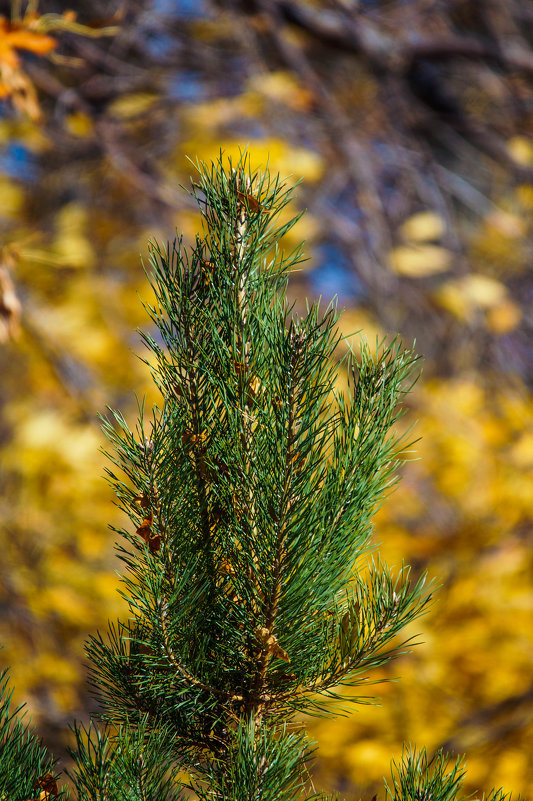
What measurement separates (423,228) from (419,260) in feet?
0.59

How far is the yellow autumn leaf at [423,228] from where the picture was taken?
1.96m

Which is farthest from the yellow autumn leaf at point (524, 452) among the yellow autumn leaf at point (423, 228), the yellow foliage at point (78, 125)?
the yellow foliage at point (78, 125)

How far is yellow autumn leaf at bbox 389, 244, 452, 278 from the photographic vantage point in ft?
6.06

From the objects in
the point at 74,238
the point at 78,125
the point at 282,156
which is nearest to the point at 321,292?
the point at 282,156

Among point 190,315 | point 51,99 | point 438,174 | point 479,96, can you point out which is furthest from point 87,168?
point 190,315

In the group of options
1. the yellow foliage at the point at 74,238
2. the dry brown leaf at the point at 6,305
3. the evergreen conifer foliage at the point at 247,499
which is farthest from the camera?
the yellow foliage at the point at 74,238

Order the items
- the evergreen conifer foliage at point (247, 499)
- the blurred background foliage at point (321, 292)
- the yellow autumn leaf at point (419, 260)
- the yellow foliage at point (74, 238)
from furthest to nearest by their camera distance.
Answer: the yellow foliage at point (74, 238) → the yellow autumn leaf at point (419, 260) → the blurred background foliage at point (321, 292) → the evergreen conifer foliage at point (247, 499)

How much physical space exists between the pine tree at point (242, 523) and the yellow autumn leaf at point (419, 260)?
139 cm

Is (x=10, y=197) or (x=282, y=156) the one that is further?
(x=10, y=197)

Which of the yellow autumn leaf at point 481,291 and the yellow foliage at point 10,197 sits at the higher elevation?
the yellow foliage at point 10,197

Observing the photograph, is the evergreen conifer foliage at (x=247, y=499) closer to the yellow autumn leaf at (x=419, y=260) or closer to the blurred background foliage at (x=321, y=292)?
the blurred background foliage at (x=321, y=292)

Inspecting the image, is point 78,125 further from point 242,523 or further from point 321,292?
point 242,523

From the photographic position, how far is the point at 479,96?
2631 mm

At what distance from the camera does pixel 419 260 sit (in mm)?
1870
